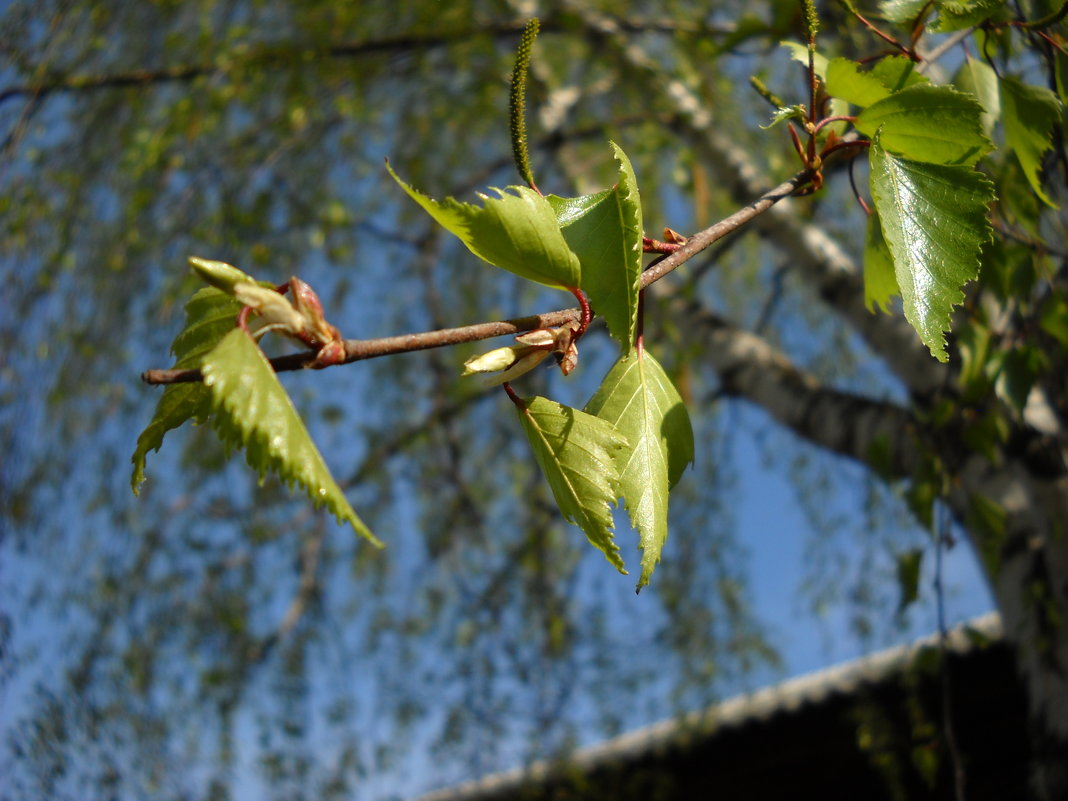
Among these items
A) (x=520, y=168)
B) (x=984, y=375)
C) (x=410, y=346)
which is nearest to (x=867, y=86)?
(x=520, y=168)

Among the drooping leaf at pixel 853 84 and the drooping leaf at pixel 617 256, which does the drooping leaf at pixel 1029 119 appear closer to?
the drooping leaf at pixel 853 84

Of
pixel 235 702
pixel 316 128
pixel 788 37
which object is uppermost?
pixel 788 37

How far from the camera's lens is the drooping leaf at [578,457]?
0.54m

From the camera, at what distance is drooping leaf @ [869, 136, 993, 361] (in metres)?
0.57

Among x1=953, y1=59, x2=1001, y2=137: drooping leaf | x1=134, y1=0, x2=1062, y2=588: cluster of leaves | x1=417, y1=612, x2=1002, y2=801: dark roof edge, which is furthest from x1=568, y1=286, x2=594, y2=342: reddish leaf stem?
x1=417, y1=612, x2=1002, y2=801: dark roof edge

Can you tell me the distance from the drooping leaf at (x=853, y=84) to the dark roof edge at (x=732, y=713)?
74.3 inches

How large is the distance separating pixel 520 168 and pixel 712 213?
3.29 meters

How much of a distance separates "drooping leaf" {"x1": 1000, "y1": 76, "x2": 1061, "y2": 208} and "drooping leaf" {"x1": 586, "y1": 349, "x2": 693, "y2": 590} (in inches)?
14.9

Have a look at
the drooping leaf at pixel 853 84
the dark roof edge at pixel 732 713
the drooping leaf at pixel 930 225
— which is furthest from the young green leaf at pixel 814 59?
the dark roof edge at pixel 732 713

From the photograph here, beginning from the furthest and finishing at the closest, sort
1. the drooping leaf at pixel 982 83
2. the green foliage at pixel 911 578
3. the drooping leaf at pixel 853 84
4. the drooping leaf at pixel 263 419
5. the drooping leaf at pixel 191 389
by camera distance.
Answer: the green foliage at pixel 911 578
the drooping leaf at pixel 982 83
the drooping leaf at pixel 853 84
the drooping leaf at pixel 191 389
the drooping leaf at pixel 263 419

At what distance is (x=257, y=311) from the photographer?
18.3 inches

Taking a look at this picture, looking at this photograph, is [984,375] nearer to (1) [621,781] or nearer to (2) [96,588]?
(1) [621,781]

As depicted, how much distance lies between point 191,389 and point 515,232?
0.67 ft

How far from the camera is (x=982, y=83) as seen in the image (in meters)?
0.85
